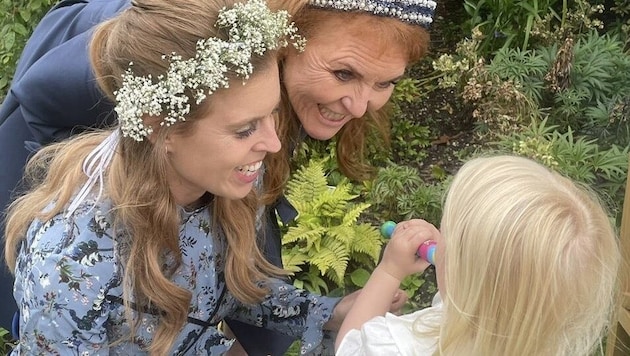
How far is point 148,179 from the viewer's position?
2137mm

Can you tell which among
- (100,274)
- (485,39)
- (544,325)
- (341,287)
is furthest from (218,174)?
(485,39)

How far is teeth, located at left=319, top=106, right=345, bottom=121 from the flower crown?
0.50m

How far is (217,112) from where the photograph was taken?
2.04 meters

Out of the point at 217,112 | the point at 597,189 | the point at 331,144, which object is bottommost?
the point at 331,144

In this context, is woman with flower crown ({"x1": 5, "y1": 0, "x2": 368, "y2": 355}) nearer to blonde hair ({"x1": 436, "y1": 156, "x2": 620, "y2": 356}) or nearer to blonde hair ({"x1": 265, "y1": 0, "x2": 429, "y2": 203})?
blonde hair ({"x1": 265, "y1": 0, "x2": 429, "y2": 203})

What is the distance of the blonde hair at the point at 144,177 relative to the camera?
1.99 metres

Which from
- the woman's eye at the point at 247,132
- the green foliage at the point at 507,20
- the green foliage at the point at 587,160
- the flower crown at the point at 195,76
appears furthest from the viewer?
the green foliage at the point at 507,20

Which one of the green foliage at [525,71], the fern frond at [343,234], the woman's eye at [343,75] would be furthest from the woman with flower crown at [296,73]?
the green foliage at [525,71]

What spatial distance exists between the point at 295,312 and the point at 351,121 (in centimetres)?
66

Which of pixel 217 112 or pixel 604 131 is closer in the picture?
pixel 217 112

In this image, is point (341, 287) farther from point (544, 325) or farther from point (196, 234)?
point (544, 325)

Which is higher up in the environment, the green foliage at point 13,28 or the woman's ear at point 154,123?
the woman's ear at point 154,123

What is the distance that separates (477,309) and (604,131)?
262 centimetres

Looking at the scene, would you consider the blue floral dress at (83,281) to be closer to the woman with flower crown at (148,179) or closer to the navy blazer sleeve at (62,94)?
the woman with flower crown at (148,179)
